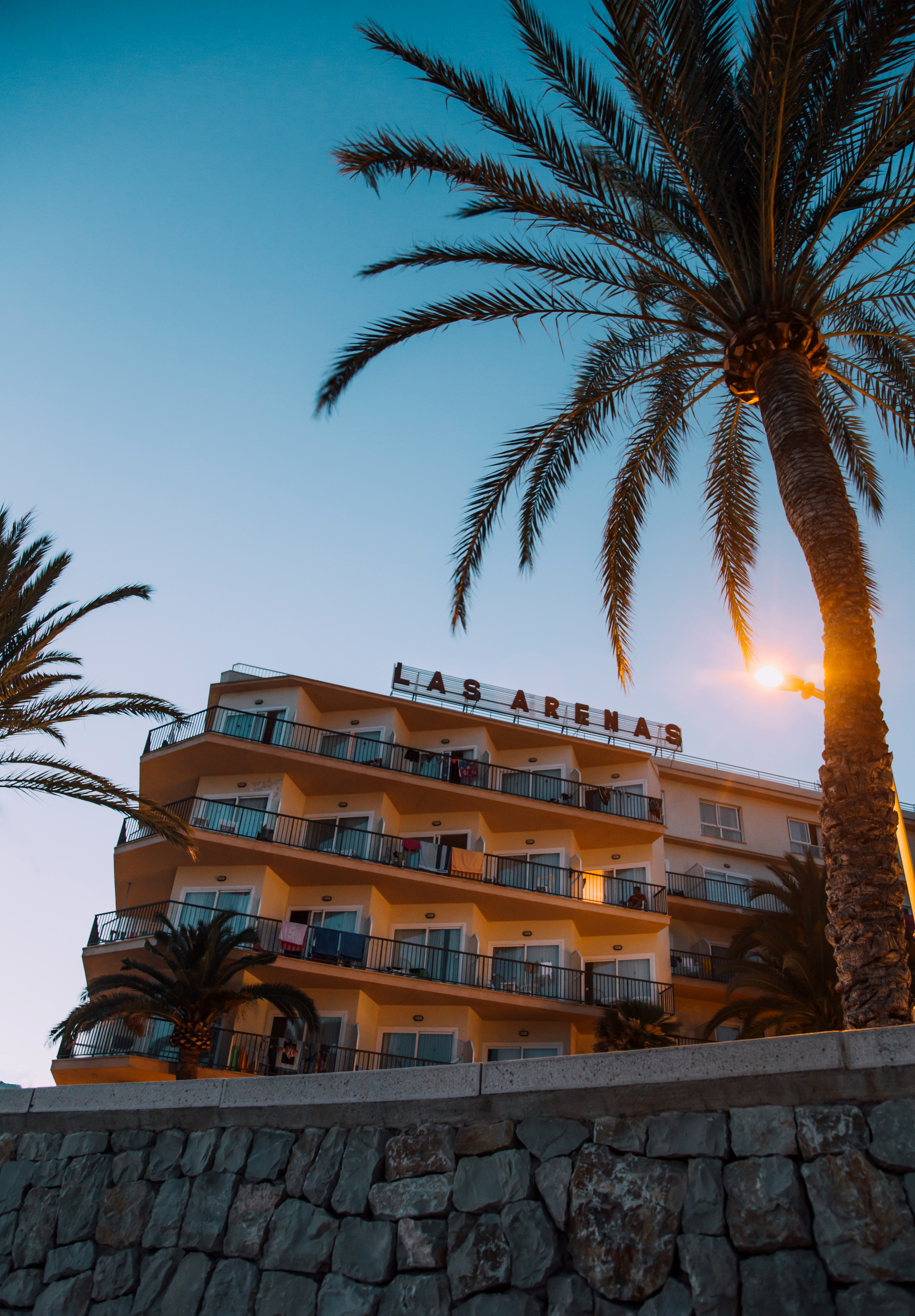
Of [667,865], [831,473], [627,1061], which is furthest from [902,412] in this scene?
[667,865]

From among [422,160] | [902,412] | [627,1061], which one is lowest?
[627,1061]

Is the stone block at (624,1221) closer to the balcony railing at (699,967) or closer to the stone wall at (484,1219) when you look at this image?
the stone wall at (484,1219)

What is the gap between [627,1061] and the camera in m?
5.58

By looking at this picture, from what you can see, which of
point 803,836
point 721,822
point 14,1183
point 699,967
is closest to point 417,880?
point 699,967

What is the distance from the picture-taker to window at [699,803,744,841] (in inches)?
1362

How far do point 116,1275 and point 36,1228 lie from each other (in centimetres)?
98

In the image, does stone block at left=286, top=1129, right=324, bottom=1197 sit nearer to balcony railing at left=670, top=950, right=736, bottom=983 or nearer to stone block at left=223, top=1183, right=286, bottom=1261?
stone block at left=223, top=1183, right=286, bottom=1261

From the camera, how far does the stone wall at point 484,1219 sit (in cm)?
458

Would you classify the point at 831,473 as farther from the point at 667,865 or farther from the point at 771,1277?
the point at 667,865

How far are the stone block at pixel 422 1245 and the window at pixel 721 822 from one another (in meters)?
30.3

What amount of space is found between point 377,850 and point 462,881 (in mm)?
2756

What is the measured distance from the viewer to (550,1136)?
557cm

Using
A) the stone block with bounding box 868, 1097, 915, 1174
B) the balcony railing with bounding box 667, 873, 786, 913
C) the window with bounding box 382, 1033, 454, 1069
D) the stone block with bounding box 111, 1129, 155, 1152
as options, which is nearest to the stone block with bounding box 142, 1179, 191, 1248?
the stone block with bounding box 111, 1129, 155, 1152

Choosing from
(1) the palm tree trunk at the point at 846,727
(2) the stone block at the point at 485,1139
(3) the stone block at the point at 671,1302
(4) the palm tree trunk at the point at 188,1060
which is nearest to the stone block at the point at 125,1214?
(2) the stone block at the point at 485,1139
